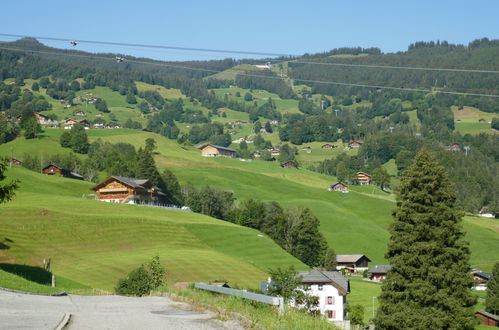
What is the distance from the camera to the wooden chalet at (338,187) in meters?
196

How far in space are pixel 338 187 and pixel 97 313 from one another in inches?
7155

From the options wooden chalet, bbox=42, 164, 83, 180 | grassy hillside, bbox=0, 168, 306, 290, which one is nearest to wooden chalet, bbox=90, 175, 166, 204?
grassy hillside, bbox=0, 168, 306, 290

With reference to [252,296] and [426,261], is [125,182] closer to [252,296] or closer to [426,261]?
[426,261]

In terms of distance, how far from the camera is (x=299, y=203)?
16438 centimetres

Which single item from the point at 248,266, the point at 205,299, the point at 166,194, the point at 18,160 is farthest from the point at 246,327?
the point at 18,160

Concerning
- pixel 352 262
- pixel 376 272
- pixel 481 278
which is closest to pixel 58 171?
pixel 352 262

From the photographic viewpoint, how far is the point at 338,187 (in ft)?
649

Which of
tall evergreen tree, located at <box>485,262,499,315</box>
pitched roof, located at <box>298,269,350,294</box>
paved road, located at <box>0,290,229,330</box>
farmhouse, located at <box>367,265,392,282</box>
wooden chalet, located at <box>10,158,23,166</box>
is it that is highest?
paved road, located at <box>0,290,229,330</box>

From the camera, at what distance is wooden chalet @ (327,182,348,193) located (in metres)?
196

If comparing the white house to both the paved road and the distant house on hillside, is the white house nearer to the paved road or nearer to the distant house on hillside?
the distant house on hillside

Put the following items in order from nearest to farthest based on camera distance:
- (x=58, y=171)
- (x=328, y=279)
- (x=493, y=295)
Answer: (x=328, y=279), (x=493, y=295), (x=58, y=171)

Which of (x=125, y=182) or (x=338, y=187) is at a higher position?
(x=125, y=182)

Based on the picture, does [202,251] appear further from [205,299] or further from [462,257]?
[205,299]

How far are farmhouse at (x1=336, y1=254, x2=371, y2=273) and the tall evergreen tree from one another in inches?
1549
